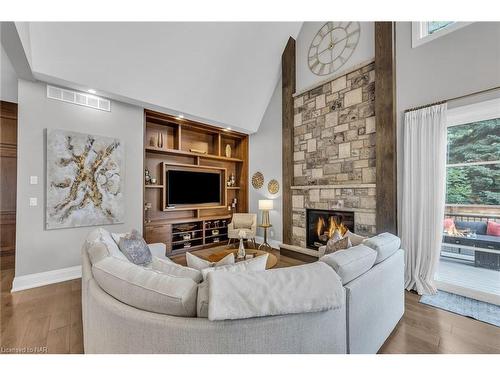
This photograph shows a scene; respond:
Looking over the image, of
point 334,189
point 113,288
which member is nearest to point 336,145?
point 334,189

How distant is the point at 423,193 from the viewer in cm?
273

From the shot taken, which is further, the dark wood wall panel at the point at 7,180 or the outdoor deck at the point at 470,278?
the dark wood wall panel at the point at 7,180

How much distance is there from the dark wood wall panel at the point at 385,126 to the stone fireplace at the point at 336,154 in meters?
0.12

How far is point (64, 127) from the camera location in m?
3.07

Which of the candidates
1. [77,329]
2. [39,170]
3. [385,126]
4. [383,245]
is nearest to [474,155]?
[385,126]

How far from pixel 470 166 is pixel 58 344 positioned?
449 cm

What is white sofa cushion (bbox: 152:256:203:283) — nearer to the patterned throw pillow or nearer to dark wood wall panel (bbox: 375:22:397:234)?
the patterned throw pillow

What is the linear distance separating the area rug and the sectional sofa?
5.69ft

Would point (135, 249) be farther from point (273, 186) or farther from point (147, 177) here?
point (273, 186)

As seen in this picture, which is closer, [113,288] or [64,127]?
[113,288]

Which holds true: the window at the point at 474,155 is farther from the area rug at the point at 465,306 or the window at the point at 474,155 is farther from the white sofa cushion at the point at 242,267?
the white sofa cushion at the point at 242,267

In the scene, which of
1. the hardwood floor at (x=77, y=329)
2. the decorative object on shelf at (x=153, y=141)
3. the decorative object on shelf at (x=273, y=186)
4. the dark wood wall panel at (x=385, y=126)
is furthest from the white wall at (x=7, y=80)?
the dark wood wall panel at (x=385, y=126)

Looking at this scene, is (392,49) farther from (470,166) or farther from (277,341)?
(277,341)

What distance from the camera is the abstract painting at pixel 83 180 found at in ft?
9.76
